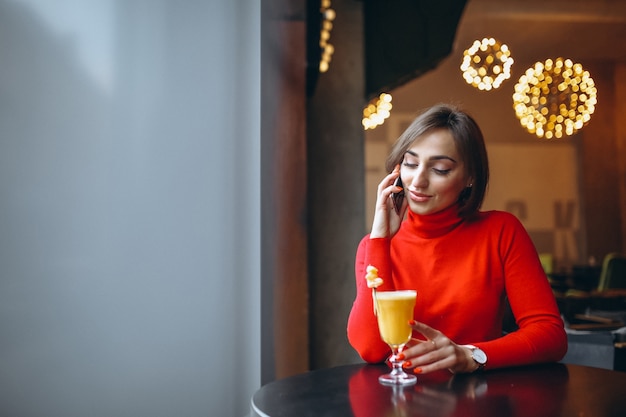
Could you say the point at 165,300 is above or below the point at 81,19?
below

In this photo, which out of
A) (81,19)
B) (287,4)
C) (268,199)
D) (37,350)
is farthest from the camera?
(287,4)

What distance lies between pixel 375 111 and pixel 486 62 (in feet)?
2.92

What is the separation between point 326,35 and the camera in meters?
3.58

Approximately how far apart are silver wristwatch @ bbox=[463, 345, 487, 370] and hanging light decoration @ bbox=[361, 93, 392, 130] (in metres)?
2.57

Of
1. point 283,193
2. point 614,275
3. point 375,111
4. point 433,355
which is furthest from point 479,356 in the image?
point 614,275

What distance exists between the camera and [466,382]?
105 centimetres

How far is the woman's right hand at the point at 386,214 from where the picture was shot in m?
1.34

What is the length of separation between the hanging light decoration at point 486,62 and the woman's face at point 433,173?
284 cm

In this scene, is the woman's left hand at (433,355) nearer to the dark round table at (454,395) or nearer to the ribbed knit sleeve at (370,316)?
the dark round table at (454,395)

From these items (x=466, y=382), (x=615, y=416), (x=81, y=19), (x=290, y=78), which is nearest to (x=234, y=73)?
(x=81, y=19)

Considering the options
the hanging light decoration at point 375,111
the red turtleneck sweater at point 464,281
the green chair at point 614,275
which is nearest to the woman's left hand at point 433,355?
the red turtleneck sweater at point 464,281

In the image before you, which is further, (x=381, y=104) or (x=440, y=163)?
(x=381, y=104)

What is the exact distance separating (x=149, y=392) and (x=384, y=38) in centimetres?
275

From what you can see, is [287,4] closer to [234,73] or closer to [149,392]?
[234,73]
